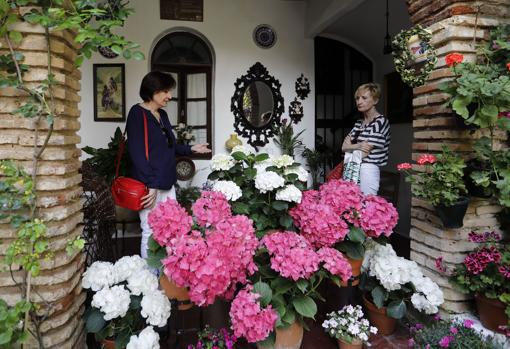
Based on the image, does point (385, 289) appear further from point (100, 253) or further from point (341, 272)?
point (100, 253)

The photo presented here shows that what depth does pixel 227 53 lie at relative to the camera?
482 cm

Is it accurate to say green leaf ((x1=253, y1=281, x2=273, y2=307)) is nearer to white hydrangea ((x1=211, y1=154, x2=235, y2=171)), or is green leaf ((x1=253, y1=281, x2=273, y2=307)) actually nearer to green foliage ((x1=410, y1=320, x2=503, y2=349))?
white hydrangea ((x1=211, y1=154, x2=235, y2=171))

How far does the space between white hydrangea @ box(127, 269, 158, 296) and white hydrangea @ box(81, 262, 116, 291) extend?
10 centimetres

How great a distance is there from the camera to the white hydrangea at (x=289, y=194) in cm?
192

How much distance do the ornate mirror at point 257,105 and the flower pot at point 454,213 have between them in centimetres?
326

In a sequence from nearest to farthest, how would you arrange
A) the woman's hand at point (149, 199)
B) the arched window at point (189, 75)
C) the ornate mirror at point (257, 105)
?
the woman's hand at point (149, 199) < the arched window at point (189, 75) < the ornate mirror at point (257, 105)

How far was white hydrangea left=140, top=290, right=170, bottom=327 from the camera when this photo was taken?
168 centimetres

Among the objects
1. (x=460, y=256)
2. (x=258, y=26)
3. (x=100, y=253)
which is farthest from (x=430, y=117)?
(x=258, y=26)

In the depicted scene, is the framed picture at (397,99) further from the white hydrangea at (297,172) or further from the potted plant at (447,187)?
the white hydrangea at (297,172)

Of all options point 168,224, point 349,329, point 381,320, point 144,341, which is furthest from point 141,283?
point 381,320

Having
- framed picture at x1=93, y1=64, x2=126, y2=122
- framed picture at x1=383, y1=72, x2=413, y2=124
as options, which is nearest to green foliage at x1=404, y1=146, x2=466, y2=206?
framed picture at x1=383, y1=72, x2=413, y2=124

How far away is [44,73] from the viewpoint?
166 cm

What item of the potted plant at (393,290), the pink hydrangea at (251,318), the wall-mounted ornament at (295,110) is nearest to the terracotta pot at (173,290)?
the pink hydrangea at (251,318)

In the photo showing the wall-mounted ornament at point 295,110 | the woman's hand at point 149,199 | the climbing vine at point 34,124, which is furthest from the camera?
the wall-mounted ornament at point 295,110
